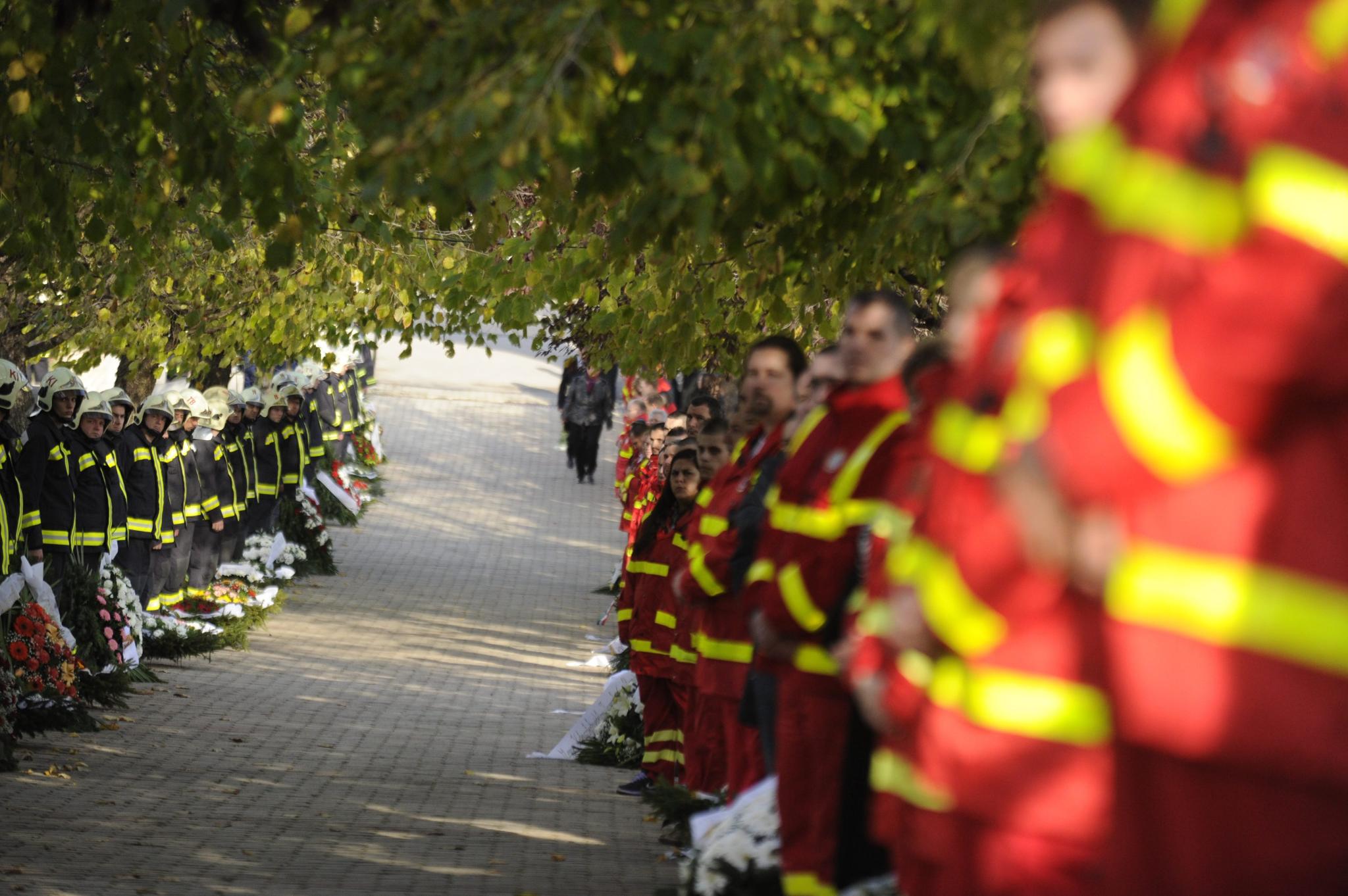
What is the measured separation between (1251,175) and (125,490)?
14.5 metres

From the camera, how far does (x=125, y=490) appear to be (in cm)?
1536

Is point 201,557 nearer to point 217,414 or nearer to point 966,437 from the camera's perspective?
point 217,414

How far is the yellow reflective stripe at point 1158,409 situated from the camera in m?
2.03

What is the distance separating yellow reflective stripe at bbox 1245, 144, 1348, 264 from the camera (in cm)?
192

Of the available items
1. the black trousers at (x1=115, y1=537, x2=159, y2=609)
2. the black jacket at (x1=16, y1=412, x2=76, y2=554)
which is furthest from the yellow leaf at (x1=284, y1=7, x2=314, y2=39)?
the black trousers at (x1=115, y1=537, x2=159, y2=609)

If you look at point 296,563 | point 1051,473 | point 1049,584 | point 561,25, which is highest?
point 561,25

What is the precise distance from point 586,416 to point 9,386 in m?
22.0

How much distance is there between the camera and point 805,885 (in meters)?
5.07

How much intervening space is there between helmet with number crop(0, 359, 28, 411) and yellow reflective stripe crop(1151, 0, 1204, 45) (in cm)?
1049

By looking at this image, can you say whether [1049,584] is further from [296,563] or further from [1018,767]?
[296,563]

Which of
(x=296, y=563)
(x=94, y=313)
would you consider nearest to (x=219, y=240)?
(x=94, y=313)

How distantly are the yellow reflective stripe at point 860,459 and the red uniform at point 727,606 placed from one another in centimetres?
170

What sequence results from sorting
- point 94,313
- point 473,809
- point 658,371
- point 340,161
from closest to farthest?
1. point 473,809
2. point 658,371
3. point 340,161
4. point 94,313

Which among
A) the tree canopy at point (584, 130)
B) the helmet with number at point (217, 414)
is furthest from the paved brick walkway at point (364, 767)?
the tree canopy at point (584, 130)
